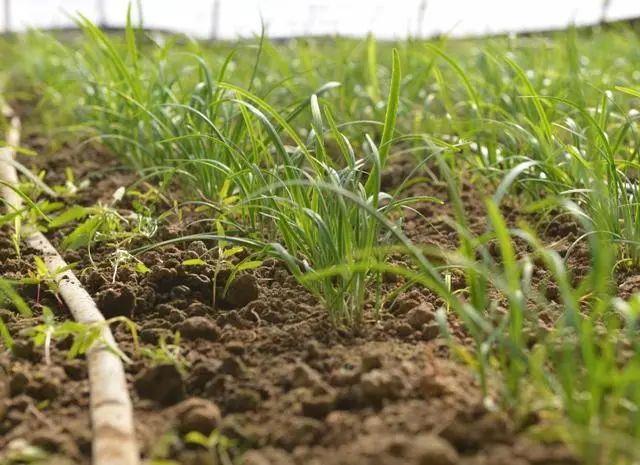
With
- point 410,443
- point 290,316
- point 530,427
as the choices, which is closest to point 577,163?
point 290,316

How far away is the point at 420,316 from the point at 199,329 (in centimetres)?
43

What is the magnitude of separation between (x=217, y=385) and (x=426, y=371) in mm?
355

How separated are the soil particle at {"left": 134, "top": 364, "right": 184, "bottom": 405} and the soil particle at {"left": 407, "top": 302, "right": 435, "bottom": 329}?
0.47 metres

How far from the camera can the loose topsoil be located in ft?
3.56

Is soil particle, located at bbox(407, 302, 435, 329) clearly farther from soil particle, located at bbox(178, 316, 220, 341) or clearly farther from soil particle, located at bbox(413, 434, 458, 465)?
soil particle, located at bbox(413, 434, 458, 465)

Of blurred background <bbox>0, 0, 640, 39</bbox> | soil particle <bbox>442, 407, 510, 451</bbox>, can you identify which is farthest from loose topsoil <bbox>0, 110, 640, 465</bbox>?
blurred background <bbox>0, 0, 640, 39</bbox>

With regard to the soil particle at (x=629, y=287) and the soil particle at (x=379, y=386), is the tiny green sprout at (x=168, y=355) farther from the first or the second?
the soil particle at (x=629, y=287)

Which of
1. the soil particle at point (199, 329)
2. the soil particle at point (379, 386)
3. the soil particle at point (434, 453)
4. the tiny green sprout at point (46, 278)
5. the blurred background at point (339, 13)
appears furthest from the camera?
the blurred background at point (339, 13)

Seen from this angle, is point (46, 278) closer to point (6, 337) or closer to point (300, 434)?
point (6, 337)

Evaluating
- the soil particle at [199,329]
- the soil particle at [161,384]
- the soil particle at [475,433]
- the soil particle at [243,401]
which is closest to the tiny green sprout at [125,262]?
the soil particle at [199,329]

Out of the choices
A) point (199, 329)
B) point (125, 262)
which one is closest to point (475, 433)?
point (199, 329)

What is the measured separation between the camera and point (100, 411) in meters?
1.20

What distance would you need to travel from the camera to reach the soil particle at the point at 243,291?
1.67m

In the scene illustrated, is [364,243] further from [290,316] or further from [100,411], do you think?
[100,411]
